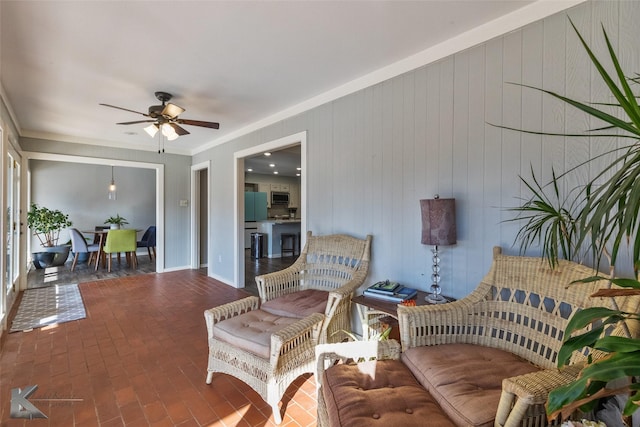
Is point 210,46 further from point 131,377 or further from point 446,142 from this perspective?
point 131,377

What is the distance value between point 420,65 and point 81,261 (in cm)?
808

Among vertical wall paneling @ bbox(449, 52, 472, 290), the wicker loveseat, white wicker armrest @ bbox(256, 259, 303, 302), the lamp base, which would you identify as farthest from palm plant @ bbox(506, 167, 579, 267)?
white wicker armrest @ bbox(256, 259, 303, 302)

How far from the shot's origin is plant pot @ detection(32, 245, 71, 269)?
6.00 m

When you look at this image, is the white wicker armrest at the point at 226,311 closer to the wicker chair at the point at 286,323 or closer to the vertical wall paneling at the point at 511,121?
the wicker chair at the point at 286,323

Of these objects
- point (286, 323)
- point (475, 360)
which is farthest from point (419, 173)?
point (286, 323)

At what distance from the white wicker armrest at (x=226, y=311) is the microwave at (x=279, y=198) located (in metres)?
8.36

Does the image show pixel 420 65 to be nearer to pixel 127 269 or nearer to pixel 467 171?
pixel 467 171

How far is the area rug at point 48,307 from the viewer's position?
3324 millimetres

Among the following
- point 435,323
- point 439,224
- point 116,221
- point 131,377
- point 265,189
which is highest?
point 265,189

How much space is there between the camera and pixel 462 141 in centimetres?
216

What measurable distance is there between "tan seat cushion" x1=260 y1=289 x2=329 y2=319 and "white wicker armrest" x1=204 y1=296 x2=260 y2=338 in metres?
0.12

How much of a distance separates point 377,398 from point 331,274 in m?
1.59

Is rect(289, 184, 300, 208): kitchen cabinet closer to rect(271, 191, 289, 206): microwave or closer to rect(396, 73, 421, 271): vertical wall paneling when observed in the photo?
rect(271, 191, 289, 206): microwave

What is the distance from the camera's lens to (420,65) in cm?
239
